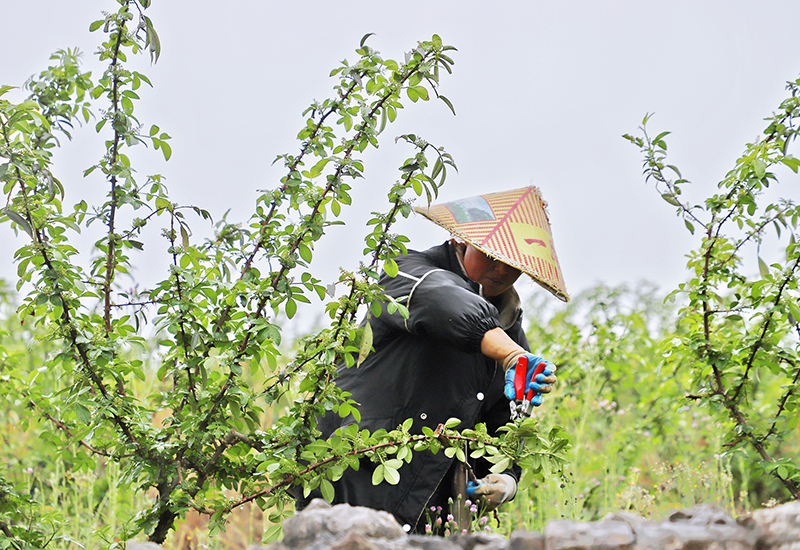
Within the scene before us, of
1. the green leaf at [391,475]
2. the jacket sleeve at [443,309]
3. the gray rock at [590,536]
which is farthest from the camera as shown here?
the jacket sleeve at [443,309]

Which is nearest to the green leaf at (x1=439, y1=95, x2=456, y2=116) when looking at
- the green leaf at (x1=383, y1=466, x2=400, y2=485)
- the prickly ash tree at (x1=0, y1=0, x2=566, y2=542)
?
the prickly ash tree at (x1=0, y1=0, x2=566, y2=542)

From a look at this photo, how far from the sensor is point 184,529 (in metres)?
3.97

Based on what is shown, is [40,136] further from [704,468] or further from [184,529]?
[704,468]

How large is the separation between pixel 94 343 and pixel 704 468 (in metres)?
3.66

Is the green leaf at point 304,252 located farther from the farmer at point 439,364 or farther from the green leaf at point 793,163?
the green leaf at point 793,163

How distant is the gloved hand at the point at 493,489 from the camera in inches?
94.5

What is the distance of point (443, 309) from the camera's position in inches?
79.4

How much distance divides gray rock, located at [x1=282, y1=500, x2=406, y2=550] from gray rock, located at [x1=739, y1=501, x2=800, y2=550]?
530mm

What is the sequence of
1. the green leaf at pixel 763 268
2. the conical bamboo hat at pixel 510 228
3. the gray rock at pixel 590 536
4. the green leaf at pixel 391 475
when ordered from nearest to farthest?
the gray rock at pixel 590 536 < the green leaf at pixel 391 475 < the conical bamboo hat at pixel 510 228 < the green leaf at pixel 763 268

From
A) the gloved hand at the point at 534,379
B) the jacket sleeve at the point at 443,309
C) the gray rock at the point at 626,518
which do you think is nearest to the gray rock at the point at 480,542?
the gray rock at the point at 626,518

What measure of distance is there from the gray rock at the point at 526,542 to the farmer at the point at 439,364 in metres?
1.07

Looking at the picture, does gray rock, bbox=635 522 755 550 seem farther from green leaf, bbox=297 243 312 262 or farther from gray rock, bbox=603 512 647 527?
green leaf, bbox=297 243 312 262

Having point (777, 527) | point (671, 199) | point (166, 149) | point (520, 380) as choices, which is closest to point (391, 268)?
point (520, 380)

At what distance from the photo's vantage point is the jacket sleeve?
1.99 metres
